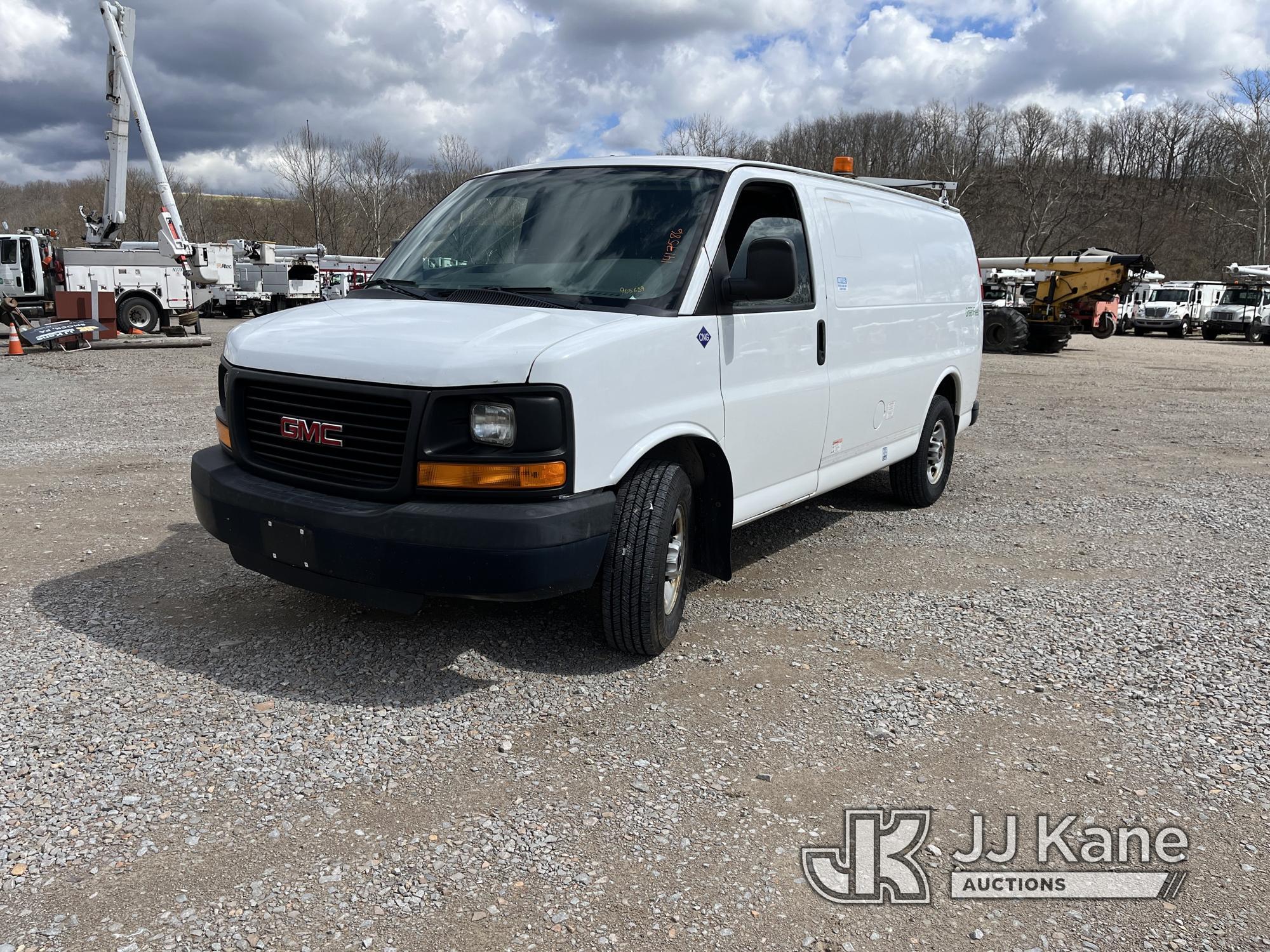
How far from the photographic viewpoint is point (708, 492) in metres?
4.45

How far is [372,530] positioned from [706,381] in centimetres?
157

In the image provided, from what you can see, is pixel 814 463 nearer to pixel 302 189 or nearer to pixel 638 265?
pixel 638 265

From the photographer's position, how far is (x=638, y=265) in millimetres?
4223

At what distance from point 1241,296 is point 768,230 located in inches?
1555

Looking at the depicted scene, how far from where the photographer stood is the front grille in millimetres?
3621

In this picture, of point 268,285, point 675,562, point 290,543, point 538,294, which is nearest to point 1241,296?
point 268,285

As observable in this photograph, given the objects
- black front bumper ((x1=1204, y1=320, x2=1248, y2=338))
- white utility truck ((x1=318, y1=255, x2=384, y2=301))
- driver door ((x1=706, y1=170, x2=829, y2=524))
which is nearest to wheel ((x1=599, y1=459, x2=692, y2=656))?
driver door ((x1=706, y1=170, x2=829, y2=524))

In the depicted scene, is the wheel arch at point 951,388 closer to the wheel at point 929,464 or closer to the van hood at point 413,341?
the wheel at point 929,464

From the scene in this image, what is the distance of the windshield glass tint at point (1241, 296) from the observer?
3631cm

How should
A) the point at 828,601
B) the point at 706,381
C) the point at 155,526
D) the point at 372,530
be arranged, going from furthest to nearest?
the point at 155,526 < the point at 828,601 < the point at 706,381 < the point at 372,530

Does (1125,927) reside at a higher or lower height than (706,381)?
lower

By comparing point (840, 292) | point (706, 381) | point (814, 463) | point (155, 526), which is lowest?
point (155, 526)

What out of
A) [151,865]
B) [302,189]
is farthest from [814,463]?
[302,189]

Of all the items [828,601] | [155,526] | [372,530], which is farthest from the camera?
[155,526]
